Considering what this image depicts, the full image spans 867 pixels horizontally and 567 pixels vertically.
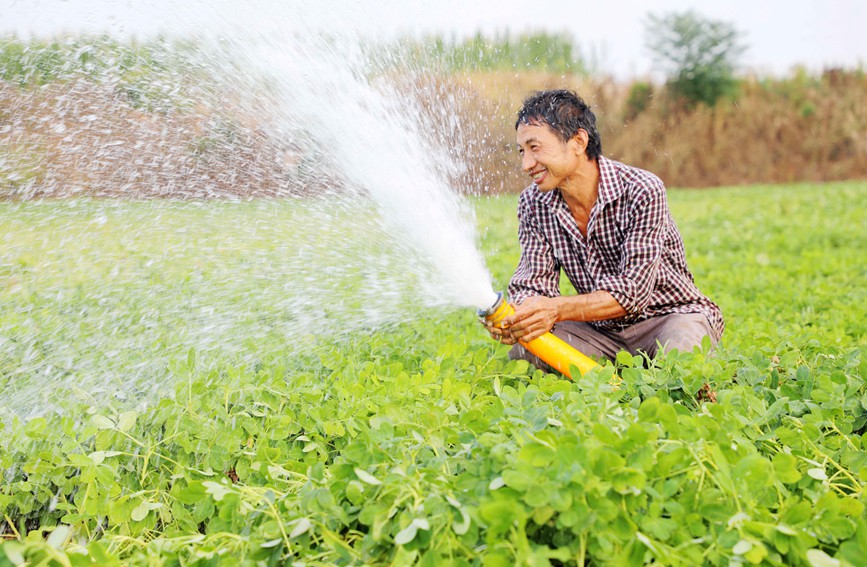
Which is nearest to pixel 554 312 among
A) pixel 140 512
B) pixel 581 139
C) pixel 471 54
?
pixel 581 139

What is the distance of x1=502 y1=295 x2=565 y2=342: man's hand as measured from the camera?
11.0ft

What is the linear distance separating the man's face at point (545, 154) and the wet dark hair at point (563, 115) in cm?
3

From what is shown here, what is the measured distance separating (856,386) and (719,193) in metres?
14.8

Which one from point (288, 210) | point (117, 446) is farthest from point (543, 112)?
point (288, 210)

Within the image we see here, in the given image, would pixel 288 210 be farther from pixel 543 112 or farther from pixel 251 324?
pixel 543 112

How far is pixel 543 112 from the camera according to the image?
3721 millimetres

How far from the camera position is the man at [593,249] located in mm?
3664

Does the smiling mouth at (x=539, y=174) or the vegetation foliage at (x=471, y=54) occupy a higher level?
the vegetation foliage at (x=471, y=54)

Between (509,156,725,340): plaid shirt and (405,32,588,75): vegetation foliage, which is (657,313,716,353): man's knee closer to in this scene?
(509,156,725,340): plaid shirt

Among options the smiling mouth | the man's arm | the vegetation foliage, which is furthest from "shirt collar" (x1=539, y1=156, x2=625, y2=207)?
the vegetation foliage

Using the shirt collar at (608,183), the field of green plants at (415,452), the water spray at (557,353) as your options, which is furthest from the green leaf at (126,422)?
the shirt collar at (608,183)

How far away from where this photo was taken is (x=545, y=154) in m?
3.69

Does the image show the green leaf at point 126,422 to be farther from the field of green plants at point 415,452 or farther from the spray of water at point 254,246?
the spray of water at point 254,246

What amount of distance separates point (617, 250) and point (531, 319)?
0.75 m
